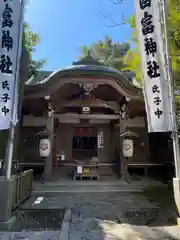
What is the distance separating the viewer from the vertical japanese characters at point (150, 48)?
4473 mm

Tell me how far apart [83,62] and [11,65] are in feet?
18.6

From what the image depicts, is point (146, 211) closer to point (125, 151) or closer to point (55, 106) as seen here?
point (125, 151)

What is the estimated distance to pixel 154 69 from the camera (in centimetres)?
452

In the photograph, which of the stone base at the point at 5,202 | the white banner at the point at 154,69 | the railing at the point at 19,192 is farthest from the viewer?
the railing at the point at 19,192

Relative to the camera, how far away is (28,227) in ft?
13.4

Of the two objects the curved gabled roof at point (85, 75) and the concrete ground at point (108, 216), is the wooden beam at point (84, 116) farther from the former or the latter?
the concrete ground at point (108, 216)

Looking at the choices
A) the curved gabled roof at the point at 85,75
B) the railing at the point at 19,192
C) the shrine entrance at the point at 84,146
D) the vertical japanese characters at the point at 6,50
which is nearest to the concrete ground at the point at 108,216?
the railing at the point at 19,192

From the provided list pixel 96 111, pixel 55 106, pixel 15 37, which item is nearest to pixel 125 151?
pixel 96 111

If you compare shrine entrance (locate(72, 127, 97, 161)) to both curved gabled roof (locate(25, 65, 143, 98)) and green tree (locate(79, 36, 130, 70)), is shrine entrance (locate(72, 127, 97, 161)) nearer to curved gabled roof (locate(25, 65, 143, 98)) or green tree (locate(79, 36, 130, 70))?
curved gabled roof (locate(25, 65, 143, 98))

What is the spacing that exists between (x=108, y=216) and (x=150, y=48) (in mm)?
3864

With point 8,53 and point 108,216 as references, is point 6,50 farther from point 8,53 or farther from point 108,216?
point 108,216

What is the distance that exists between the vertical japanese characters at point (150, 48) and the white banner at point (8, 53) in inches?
107

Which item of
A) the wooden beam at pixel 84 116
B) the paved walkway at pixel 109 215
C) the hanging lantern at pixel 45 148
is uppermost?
the wooden beam at pixel 84 116

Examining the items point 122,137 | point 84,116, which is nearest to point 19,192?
point 122,137
